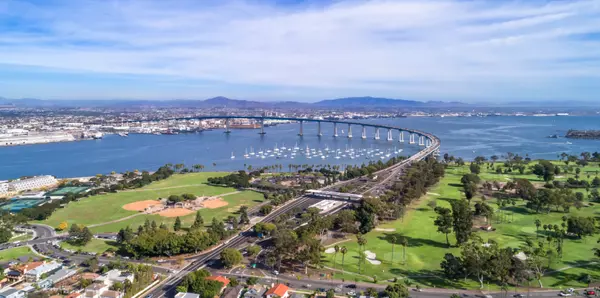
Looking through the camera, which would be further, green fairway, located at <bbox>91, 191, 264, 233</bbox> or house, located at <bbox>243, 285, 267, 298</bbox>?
green fairway, located at <bbox>91, 191, 264, 233</bbox>

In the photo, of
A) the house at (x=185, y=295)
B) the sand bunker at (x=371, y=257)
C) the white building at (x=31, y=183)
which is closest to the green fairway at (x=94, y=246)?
the house at (x=185, y=295)

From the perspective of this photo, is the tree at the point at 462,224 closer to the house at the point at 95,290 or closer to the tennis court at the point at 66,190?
the house at the point at 95,290

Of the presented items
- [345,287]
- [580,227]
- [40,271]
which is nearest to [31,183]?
[40,271]

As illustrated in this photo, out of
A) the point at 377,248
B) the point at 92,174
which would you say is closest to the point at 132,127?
the point at 92,174

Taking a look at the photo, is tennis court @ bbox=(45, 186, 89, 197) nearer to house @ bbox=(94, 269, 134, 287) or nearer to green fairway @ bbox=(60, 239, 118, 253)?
green fairway @ bbox=(60, 239, 118, 253)

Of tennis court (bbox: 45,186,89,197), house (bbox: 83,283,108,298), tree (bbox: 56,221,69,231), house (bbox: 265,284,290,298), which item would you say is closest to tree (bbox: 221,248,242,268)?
house (bbox: 265,284,290,298)

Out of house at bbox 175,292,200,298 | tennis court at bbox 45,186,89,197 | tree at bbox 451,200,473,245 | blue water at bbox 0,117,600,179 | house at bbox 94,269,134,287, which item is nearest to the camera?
house at bbox 175,292,200,298
